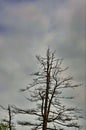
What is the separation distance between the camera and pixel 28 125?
69.7ft

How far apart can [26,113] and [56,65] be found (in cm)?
365

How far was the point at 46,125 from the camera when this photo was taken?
20.9m

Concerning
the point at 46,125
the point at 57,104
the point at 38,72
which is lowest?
the point at 46,125

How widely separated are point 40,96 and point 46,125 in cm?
181

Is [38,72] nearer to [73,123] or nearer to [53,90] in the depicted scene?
[53,90]

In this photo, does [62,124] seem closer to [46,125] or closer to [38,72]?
[46,125]

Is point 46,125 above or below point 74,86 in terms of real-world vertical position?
below

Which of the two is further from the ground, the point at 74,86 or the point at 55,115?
the point at 74,86

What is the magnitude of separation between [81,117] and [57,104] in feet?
5.53

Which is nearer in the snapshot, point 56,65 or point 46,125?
point 46,125

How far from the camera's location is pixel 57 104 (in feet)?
70.5

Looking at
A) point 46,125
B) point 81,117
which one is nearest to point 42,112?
point 46,125

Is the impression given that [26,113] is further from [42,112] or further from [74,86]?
[74,86]

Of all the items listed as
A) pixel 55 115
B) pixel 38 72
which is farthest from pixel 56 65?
pixel 55 115
